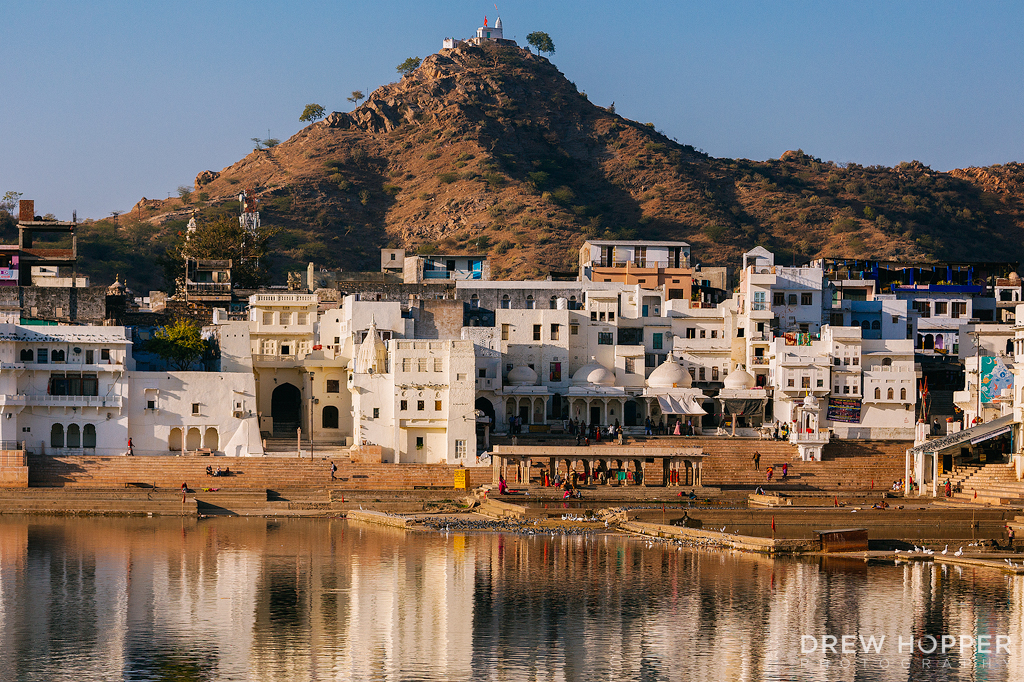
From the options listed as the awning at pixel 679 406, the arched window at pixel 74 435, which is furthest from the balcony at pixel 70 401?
the awning at pixel 679 406

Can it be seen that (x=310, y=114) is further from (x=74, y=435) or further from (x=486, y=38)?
(x=74, y=435)

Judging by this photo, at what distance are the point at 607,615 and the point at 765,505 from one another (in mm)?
19856

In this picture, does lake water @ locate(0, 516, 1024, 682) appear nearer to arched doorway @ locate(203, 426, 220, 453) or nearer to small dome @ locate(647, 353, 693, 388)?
arched doorway @ locate(203, 426, 220, 453)

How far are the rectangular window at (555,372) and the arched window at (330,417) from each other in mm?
10995

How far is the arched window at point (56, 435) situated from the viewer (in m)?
60.6

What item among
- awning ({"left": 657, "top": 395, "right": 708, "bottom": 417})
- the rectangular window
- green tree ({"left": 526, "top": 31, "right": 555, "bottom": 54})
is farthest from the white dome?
green tree ({"left": 526, "top": 31, "right": 555, "bottom": 54})

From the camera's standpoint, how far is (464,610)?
37594 mm

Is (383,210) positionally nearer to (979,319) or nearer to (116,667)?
(979,319)

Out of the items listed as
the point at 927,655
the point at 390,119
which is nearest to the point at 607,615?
the point at 927,655

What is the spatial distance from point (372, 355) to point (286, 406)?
8.63 m

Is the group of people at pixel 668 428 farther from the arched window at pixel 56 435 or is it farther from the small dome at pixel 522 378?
the arched window at pixel 56 435

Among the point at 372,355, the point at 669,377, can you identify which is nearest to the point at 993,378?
the point at 669,377

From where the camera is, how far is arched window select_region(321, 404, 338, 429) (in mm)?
67125

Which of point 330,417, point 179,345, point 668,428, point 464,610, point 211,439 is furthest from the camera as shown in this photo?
point 668,428
